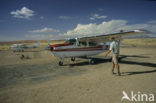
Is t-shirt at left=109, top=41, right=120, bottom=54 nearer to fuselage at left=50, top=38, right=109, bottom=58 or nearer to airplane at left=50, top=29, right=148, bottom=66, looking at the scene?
airplane at left=50, top=29, right=148, bottom=66

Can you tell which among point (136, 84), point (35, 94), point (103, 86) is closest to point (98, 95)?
point (103, 86)

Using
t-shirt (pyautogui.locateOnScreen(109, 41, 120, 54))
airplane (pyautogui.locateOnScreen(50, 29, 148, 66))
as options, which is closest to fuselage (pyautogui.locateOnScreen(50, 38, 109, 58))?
airplane (pyautogui.locateOnScreen(50, 29, 148, 66))

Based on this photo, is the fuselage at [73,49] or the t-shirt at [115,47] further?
the fuselage at [73,49]

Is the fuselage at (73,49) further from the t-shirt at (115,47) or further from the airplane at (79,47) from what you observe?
the t-shirt at (115,47)

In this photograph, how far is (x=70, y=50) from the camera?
9.44m

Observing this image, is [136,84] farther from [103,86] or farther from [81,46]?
[81,46]

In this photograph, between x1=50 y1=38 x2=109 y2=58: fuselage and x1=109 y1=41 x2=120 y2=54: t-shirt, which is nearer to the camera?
x1=109 y1=41 x2=120 y2=54: t-shirt

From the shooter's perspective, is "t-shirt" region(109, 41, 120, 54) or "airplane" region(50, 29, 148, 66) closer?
"t-shirt" region(109, 41, 120, 54)

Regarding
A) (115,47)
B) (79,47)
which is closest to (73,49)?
(79,47)

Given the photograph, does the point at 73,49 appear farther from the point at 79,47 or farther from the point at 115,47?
the point at 115,47

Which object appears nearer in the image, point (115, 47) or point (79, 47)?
point (115, 47)

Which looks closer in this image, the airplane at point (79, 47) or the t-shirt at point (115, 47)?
the t-shirt at point (115, 47)

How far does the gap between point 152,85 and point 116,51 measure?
2.32 metres

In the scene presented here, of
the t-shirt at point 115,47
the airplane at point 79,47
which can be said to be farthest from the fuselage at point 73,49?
the t-shirt at point 115,47
